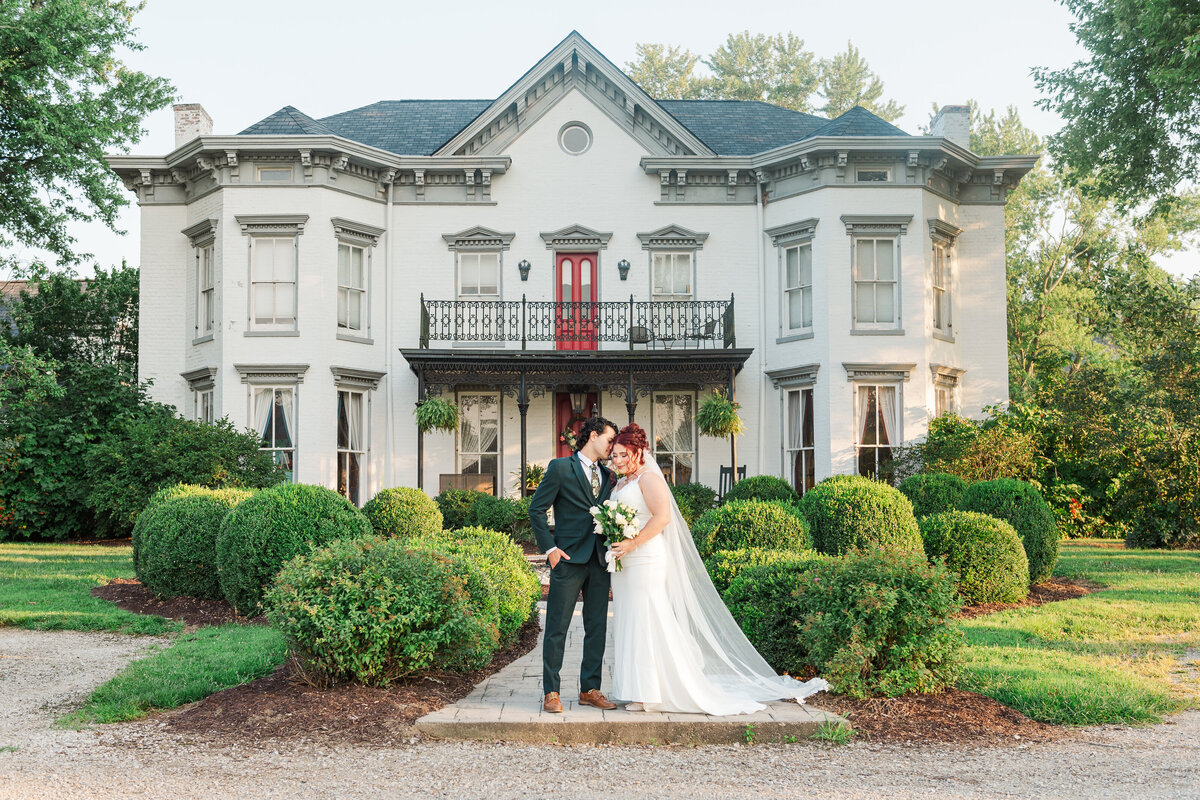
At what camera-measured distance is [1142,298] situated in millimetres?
16484

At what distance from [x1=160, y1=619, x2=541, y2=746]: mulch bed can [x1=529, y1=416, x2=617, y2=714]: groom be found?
94 centimetres

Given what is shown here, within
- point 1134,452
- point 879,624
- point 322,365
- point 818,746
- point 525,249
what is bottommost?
point 818,746

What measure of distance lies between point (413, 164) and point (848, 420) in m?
10.7

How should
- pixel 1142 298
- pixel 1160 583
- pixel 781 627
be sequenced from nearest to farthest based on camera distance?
pixel 781 627, pixel 1160 583, pixel 1142 298

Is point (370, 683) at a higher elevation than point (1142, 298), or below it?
below

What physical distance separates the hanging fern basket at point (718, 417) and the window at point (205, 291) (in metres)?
10.6

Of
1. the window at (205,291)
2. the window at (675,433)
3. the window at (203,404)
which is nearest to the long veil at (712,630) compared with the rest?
the window at (675,433)

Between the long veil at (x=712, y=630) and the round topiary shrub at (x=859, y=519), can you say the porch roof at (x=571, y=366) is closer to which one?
the round topiary shrub at (x=859, y=519)

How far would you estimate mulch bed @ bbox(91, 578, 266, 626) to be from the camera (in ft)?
35.2

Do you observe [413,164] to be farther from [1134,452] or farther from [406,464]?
[1134,452]

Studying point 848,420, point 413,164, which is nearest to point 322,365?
point 413,164

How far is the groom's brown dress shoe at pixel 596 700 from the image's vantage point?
254 inches

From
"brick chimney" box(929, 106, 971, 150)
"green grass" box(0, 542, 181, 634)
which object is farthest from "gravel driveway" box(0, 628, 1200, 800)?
"brick chimney" box(929, 106, 971, 150)

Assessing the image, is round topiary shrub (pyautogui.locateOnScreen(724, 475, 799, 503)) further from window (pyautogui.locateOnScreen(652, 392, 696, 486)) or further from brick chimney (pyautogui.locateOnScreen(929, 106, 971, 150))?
brick chimney (pyautogui.locateOnScreen(929, 106, 971, 150))
